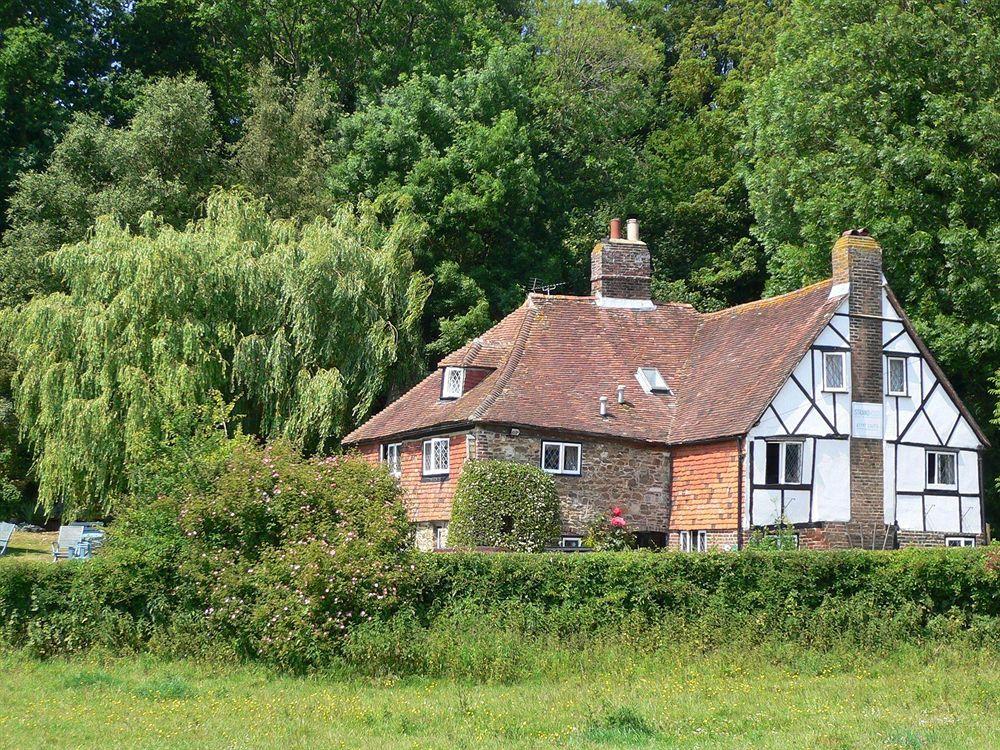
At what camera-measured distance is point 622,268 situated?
35.2 meters

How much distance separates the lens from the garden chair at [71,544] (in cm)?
2933

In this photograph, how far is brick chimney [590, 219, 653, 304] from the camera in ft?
114

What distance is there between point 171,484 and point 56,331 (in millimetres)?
14030

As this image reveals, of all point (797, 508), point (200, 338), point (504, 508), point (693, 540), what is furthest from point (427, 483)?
point (797, 508)

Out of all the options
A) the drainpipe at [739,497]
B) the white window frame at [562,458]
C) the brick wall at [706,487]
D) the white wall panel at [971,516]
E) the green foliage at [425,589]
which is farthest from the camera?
the white wall panel at [971,516]

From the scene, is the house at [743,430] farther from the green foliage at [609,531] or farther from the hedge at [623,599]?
the hedge at [623,599]

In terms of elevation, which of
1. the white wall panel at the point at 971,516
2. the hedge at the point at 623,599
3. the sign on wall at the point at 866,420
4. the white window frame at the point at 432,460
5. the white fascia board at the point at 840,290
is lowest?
the hedge at the point at 623,599

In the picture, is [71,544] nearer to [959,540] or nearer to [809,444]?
[809,444]

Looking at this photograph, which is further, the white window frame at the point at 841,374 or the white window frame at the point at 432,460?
the white window frame at the point at 432,460

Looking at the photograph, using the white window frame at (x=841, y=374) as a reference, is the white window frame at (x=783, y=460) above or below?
below

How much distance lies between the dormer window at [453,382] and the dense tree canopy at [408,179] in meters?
3.31

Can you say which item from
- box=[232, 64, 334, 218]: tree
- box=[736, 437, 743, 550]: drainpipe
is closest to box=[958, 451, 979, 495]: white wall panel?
box=[736, 437, 743, 550]: drainpipe

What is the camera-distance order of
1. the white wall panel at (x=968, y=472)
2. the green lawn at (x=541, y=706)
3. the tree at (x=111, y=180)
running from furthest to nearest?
the tree at (x=111, y=180) < the white wall panel at (x=968, y=472) < the green lawn at (x=541, y=706)

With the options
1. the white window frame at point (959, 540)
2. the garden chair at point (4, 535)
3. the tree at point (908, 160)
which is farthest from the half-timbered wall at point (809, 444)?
the garden chair at point (4, 535)
